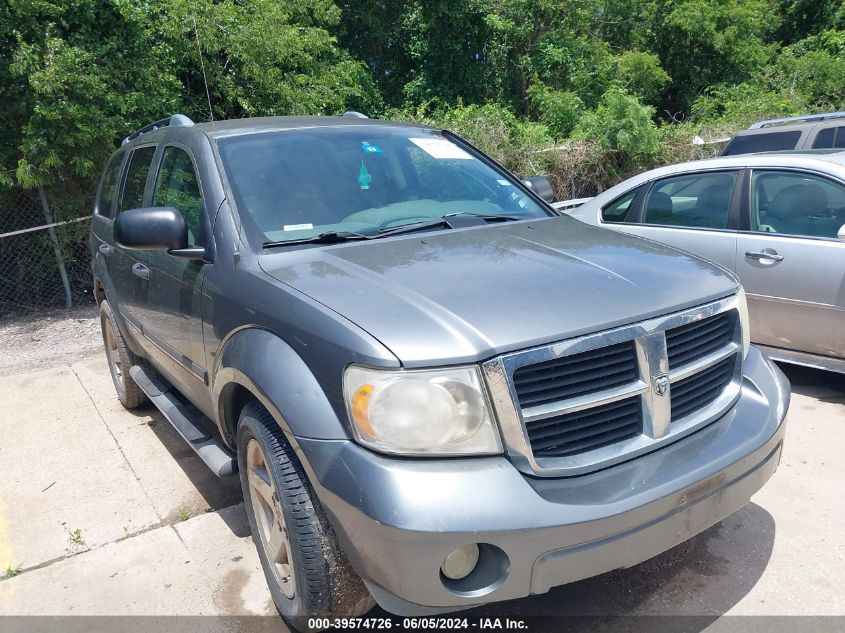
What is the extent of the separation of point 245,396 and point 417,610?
3.74ft

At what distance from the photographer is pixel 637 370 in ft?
7.49

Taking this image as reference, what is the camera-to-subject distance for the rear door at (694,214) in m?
4.98

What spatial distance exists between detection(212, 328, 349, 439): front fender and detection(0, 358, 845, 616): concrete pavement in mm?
1013

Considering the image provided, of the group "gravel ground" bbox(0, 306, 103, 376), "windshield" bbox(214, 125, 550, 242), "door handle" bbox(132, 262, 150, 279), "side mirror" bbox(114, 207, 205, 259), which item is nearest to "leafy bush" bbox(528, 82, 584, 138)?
"gravel ground" bbox(0, 306, 103, 376)

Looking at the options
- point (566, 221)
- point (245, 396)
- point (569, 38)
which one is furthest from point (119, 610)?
point (569, 38)

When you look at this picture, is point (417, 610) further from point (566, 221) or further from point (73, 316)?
point (73, 316)

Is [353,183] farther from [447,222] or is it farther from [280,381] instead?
[280,381]

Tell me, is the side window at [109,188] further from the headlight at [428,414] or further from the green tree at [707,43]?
the green tree at [707,43]

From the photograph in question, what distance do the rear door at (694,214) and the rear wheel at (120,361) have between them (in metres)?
3.85

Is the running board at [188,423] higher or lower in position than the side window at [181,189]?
lower

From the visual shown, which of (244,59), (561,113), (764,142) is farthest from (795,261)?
(561,113)

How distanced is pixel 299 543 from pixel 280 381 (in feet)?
1.75

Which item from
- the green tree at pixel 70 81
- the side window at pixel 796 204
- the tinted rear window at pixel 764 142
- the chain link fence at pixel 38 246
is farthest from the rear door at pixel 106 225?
the tinted rear window at pixel 764 142

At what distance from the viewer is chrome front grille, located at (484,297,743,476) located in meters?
2.08
